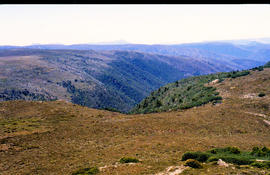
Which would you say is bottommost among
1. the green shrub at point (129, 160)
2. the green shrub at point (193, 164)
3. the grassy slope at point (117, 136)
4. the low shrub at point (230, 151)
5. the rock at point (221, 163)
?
the grassy slope at point (117, 136)

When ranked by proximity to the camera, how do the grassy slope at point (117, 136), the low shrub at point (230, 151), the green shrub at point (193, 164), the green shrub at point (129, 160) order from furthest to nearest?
1. the grassy slope at point (117, 136)
2. the low shrub at point (230, 151)
3. the green shrub at point (129, 160)
4. the green shrub at point (193, 164)

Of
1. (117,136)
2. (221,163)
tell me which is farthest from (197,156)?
(117,136)

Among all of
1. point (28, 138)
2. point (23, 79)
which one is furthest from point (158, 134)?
point (23, 79)

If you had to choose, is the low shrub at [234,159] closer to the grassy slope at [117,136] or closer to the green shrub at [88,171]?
the grassy slope at [117,136]

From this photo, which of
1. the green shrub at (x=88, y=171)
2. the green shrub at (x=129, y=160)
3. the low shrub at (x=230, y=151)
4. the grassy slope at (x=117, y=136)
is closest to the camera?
the green shrub at (x=88, y=171)

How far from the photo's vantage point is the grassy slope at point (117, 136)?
19.1 meters

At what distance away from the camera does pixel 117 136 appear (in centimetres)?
2836

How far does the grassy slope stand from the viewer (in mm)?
19062

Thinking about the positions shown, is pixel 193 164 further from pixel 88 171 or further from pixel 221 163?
pixel 88 171

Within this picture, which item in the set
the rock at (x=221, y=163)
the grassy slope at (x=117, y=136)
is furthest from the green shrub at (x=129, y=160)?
the rock at (x=221, y=163)

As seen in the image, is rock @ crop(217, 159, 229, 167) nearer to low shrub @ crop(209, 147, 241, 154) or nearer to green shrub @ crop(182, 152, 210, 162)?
green shrub @ crop(182, 152, 210, 162)

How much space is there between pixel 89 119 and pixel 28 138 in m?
12.2

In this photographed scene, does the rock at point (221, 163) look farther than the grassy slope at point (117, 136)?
No
